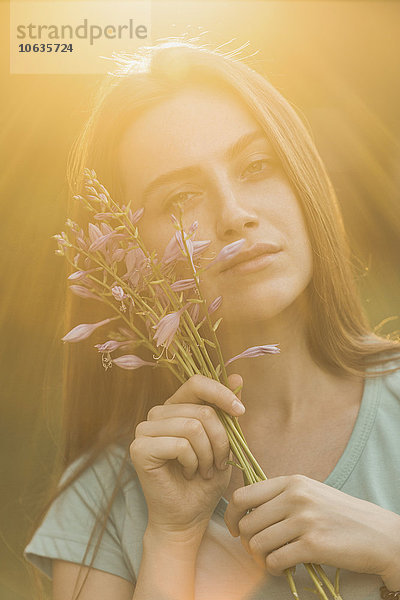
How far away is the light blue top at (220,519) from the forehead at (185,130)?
0.96 feet

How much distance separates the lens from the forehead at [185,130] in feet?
1.90

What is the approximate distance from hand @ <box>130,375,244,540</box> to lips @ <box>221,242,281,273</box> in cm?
11

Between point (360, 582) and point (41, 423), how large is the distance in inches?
14.9

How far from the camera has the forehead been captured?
58 centimetres

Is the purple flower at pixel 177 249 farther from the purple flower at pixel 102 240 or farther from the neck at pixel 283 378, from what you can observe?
the neck at pixel 283 378

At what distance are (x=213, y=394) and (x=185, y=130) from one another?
0.89ft

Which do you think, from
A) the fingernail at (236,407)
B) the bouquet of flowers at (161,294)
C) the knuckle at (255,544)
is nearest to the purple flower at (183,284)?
the bouquet of flowers at (161,294)

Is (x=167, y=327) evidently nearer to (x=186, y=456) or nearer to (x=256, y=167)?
(x=186, y=456)

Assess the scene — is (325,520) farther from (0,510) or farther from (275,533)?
(0,510)

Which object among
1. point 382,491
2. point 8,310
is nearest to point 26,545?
point 8,310

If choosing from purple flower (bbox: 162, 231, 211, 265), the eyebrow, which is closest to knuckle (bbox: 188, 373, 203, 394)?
purple flower (bbox: 162, 231, 211, 265)

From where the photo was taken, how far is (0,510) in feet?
2.14

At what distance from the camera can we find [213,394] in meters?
0.48

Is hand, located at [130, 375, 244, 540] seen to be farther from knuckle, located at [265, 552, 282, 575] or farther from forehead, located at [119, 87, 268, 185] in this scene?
forehead, located at [119, 87, 268, 185]
